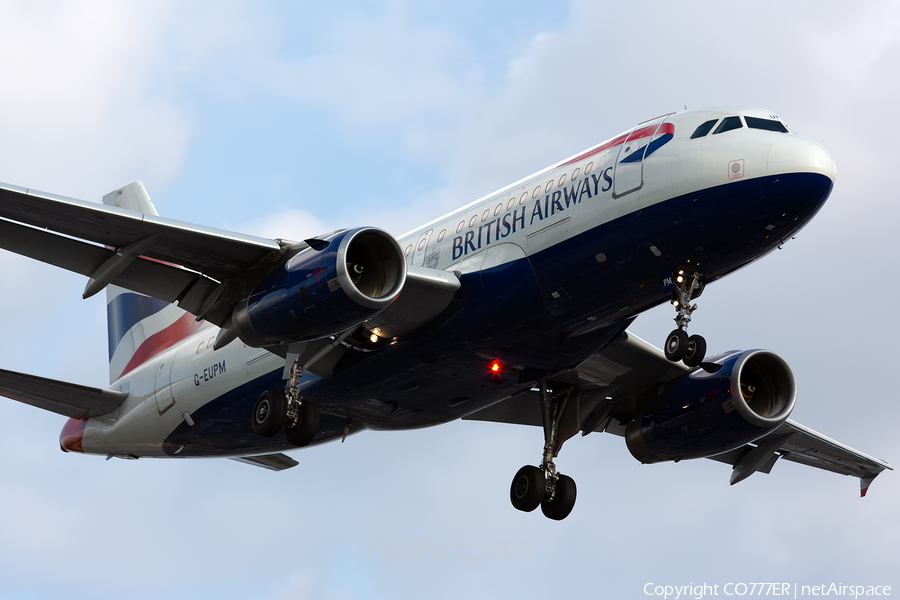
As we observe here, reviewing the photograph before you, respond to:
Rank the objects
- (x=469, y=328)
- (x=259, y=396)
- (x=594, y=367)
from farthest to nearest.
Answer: (x=594, y=367) → (x=259, y=396) → (x=469, y=328)

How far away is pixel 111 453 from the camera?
28797mm

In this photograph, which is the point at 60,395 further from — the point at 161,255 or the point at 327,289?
the point at 327,289

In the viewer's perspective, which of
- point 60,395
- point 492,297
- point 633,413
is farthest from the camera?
point 633,413

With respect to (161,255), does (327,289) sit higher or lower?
lower

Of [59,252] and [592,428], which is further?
[592,428]

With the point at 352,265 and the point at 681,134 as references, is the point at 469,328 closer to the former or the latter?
the point at 352,265

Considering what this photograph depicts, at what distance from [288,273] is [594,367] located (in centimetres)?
863

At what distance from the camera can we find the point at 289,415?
77.4 ft

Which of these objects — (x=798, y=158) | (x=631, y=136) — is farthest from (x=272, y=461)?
(x=798, y=158)

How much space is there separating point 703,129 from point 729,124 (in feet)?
1.47

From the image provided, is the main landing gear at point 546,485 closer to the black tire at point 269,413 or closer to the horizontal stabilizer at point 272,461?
the black tire at point 269,413

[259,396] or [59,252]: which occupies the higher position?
[59,252]

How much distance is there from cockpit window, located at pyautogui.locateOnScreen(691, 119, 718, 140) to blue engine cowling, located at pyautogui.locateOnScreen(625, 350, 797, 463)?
26.0ft

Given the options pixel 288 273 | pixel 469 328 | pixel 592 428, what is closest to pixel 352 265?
pixel 288 273
